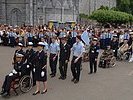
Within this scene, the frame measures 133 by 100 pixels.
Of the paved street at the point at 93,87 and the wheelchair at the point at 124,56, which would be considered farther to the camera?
the wheelchair at the point at 124,56

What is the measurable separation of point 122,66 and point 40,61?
8.00 m

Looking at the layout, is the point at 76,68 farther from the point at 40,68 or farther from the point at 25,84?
the point at 25,84

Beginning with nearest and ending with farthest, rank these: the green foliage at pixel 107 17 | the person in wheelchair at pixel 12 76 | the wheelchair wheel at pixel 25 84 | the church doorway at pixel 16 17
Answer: the person in wheelchair at pixel 12 76
the wheelchair wheel at pixel 25 84
the church doorway at pixel 16 17
the green foliage at pixel 107 17

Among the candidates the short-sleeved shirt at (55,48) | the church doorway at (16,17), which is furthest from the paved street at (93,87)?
the church doorway at (16,17)

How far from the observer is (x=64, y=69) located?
15258 millimetres

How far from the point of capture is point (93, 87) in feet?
45.4

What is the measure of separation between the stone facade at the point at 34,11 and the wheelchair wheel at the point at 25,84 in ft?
134

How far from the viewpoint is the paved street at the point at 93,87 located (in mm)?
12266

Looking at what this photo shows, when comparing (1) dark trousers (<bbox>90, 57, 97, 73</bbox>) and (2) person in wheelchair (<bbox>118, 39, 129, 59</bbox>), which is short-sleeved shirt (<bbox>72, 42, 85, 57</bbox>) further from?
(2) person in wheelchair (<bbox>118, 39, 129, 59</bbox>)

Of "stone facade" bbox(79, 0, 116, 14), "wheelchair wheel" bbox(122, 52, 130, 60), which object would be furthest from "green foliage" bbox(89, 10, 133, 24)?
"wheelchair wheel" bbox(122, 52, 130, 60)

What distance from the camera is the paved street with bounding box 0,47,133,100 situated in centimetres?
1227

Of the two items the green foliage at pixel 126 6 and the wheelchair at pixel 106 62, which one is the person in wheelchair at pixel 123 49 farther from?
the green foliage at pixel 126 6

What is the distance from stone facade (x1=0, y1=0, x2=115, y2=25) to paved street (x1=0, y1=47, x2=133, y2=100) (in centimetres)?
3639

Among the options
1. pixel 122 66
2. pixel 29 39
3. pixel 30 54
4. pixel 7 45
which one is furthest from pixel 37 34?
pixel 30 54
